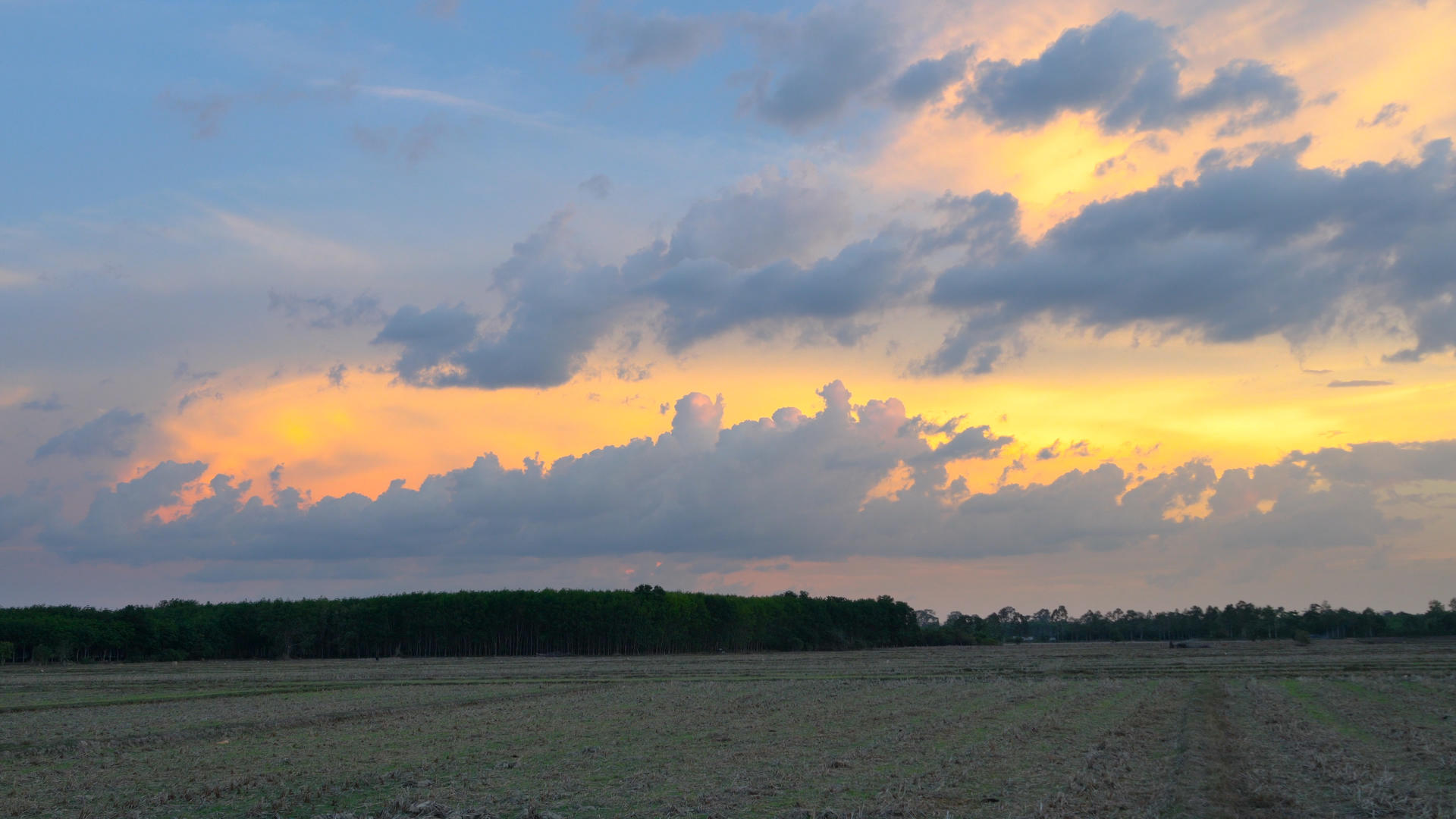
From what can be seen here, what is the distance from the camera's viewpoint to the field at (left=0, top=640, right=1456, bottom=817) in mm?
18312

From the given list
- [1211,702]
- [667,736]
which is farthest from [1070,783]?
[1211,702]

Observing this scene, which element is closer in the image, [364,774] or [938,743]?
[364,774]

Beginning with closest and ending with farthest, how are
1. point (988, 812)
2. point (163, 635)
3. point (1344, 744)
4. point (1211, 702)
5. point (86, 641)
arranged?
point (988, 812) < point (1344, 744) < point (1211, 702) < point (86, 641) < point (163, 635)

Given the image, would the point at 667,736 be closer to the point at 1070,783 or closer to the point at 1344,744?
the point at 1070,783

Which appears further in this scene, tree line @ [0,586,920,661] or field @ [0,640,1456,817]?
tree line @ [0,586,920,661]

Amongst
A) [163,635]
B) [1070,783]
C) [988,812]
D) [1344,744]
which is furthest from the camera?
[163,635]

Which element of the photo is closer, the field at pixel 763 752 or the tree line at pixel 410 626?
the field at pixel 763 752

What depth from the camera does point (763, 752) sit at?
25344 mm

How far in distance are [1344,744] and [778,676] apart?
45510 millimetres

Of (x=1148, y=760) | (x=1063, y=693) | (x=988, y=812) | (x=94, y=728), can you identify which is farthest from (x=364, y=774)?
(x=1063, y=693)

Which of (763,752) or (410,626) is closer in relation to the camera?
(763,752)

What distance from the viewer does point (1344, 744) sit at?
24938 mm

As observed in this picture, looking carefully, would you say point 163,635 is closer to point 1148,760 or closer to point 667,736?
point 667,736

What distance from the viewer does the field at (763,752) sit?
18312 millimetres
